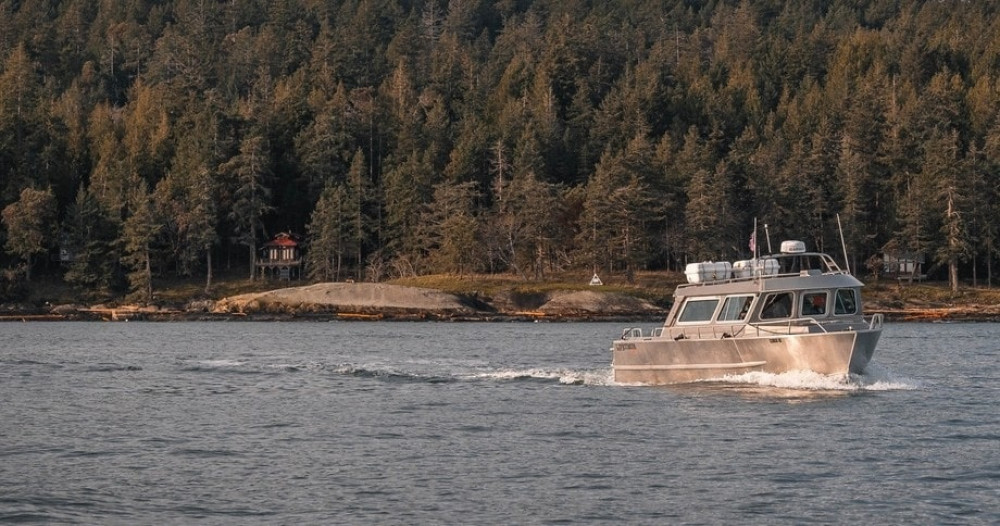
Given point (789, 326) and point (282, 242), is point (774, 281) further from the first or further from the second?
point (282, 242)

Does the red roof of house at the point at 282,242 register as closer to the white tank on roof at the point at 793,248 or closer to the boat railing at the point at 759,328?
the boat railing at the point at 759,328

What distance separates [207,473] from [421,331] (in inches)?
2276

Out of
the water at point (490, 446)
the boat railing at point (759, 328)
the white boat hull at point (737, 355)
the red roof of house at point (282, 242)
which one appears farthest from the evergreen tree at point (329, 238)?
the boat railing at point (759, 328)

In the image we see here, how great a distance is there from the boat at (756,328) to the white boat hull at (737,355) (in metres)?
0.03

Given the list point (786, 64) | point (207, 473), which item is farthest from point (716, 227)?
point (207, 473)

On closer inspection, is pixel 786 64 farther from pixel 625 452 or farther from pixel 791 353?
pixel 625 452

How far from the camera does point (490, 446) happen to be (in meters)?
30.6

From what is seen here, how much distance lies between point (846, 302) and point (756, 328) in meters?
2.72

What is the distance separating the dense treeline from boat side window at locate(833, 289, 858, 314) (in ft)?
241

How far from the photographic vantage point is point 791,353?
39031mm

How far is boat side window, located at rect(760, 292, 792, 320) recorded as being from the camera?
132 feet

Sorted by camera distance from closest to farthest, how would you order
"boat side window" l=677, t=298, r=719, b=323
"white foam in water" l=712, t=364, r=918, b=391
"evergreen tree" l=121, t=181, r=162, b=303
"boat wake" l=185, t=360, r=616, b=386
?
1. "white foam in water" l=712, t=364, r=918, b=391
2. "boat side window" l=677, t=298, r=719, b=323
3. "boat wake" l=185, t=360, r=616, b=386
4. "evergreen tree" l=121, t=181, r=162, b=303

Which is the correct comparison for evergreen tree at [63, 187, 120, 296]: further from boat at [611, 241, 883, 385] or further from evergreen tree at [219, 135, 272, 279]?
boat at [611, 241, 883, 385]

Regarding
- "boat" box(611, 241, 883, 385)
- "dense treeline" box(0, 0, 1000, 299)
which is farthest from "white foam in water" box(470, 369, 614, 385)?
"dense treeline" box(0, 0, 1000, 299)
